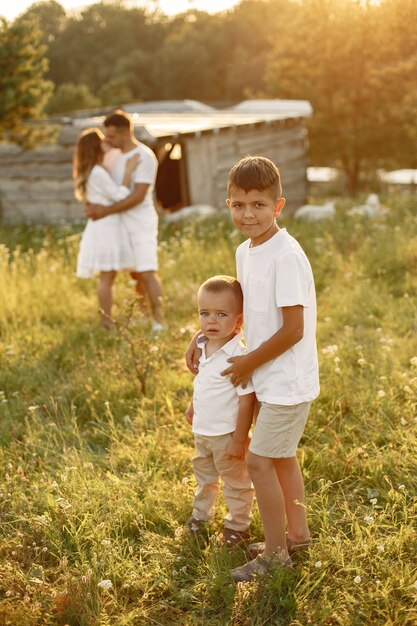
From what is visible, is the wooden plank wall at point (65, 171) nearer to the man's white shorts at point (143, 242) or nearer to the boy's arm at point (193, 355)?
the man's white shorts at point (143, 242)

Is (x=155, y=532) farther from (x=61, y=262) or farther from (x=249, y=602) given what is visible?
(x=61, y=262)

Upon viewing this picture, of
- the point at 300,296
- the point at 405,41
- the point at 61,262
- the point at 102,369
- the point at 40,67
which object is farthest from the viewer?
the point at 405,41

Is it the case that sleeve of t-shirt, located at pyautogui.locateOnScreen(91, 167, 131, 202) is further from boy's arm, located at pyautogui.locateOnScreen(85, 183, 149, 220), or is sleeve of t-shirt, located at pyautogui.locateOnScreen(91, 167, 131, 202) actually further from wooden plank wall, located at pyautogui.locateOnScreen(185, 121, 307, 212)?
wooden plank wall, located at pyautogui.locateOnScreen(185, 121, 307, 212)

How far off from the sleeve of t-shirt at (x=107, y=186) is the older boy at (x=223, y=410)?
3096 mm

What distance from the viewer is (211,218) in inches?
423

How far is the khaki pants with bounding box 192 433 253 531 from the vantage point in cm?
310

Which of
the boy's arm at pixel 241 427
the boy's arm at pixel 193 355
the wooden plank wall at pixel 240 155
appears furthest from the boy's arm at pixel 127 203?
the wooden plank wall at pixel 240 155

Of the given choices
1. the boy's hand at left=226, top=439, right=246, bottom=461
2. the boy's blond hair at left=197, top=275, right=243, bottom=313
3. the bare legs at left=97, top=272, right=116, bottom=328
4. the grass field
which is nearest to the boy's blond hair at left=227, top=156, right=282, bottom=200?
the boy's blond hair at left=197, top=275, right=243, bottom=313

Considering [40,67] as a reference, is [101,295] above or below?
below

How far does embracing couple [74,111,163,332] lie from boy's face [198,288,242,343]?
2.87m

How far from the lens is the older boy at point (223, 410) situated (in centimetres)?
295

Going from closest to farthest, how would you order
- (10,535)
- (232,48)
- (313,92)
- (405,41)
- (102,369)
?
(10,535) < (102,369) < (405,41) < (313,92) < (232,48)

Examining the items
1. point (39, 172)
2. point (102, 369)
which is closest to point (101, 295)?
point (102, 369)

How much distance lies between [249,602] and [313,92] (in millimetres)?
27238
